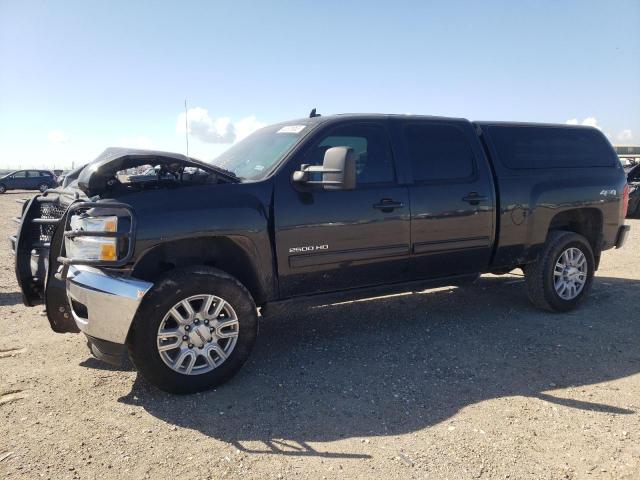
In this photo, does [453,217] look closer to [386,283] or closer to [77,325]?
[386,283]

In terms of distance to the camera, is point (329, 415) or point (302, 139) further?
point (302, 139)

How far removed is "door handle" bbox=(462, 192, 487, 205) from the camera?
→ 4691mm

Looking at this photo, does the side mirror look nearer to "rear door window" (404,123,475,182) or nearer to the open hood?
the open hood

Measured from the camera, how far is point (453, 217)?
15.2 ft

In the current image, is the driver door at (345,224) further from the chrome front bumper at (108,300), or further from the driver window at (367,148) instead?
the chrome front bumper at (108,300)

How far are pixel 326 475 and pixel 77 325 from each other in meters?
2.05

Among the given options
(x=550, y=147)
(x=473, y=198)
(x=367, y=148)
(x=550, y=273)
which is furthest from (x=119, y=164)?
(x=550, y=147)

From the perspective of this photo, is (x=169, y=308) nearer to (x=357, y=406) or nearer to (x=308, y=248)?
(x=308, y=248)

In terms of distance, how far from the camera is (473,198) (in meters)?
4.73

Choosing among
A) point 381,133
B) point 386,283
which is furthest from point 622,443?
point 381,133

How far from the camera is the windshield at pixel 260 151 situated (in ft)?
13.7

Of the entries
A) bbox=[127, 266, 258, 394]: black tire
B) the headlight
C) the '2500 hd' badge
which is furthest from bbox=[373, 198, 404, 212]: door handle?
the headlight

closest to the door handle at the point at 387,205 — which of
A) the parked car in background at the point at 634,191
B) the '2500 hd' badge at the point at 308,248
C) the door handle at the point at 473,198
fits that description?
the '2500 hd' badge at the point at 308,248

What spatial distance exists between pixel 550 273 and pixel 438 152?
1790 mm
